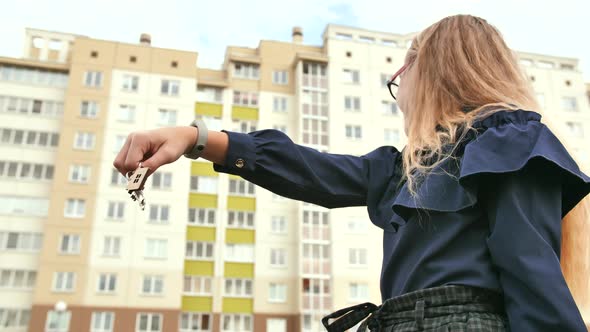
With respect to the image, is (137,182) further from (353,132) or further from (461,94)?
(353,132)

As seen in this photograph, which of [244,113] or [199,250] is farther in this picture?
[244,113]

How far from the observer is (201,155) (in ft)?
6.04

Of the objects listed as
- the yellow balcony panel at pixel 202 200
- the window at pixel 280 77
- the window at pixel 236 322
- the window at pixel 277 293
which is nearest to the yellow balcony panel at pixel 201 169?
the yellow balcony panel at pixel 202 200

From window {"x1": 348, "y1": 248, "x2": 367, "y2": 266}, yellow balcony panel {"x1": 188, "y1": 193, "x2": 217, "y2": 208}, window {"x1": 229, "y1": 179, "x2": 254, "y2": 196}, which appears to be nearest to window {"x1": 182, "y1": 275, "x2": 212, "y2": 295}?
yellow balcony panel {"x1": 188, "y1": 193, "x2": 217, "y2": 208}

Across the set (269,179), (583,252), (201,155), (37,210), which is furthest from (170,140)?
(37,210)

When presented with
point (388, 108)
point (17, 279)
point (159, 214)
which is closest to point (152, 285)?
point (159, 214)

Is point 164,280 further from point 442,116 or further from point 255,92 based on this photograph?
point 442,116

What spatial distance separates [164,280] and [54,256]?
5798mm

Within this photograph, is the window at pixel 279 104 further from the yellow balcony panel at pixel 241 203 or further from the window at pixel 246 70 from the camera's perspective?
the yellow balcony panel at pixel 241 203

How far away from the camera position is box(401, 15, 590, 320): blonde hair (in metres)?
1.78

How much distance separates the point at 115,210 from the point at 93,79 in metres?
8.08

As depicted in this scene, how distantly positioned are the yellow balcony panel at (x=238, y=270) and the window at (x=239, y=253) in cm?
24

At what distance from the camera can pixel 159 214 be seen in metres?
33.8

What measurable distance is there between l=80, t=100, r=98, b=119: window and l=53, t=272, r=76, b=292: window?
901 cm
